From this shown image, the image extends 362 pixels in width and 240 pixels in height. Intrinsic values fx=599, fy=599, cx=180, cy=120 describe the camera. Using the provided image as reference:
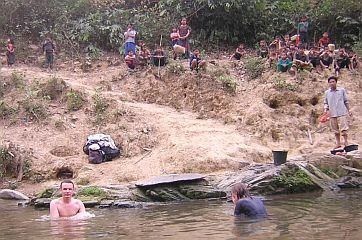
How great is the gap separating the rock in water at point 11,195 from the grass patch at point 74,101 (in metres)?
4.08

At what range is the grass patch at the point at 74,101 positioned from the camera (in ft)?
54.0

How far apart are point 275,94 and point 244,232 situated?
941cm

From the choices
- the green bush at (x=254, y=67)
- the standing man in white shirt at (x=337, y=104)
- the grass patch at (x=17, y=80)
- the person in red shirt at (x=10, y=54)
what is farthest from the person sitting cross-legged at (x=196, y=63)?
the person in red shirt at (x=10, y=54)

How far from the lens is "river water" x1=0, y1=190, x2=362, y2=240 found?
7.31 m

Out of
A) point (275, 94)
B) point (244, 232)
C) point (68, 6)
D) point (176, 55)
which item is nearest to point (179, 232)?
point (244, 232)

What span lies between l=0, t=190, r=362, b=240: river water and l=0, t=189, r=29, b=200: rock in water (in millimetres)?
1469

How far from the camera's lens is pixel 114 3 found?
23.6m

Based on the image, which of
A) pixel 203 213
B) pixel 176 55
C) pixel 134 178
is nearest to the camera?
pixel 203 213

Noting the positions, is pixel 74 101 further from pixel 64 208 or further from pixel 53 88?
pixel 64 208

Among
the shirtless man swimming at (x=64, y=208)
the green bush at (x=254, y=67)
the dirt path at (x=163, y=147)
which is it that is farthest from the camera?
the green bush at (x=254, y=67)

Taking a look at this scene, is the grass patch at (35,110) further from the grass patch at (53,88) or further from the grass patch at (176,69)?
the grass patch at (176,69)

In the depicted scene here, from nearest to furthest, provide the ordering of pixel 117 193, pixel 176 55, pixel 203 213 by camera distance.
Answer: pixel 203 213 → pixel 117 193 → pixel 176 55

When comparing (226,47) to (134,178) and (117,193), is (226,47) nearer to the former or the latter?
(134,178)

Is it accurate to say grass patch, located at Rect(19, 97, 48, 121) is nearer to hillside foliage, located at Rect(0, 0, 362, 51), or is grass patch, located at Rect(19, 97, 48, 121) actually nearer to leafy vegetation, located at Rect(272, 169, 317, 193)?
hillside foliage, located at Rect(0, 0, 362, 51)
